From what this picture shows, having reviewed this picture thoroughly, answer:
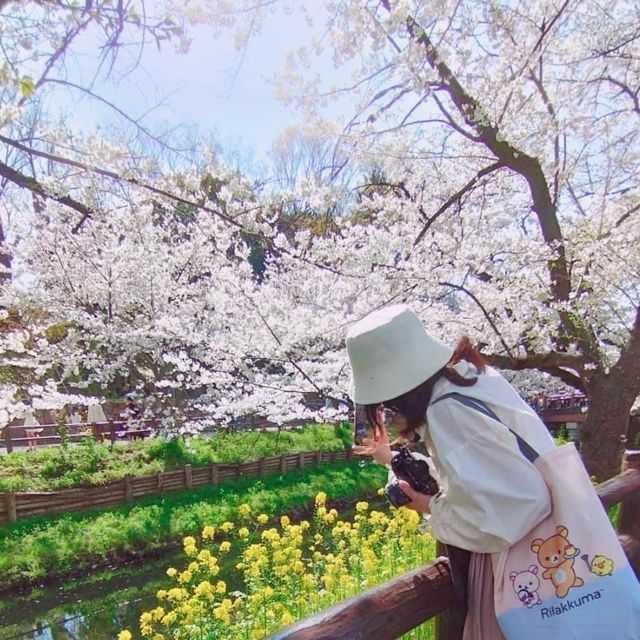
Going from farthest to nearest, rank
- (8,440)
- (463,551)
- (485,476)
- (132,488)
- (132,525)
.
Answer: (8,440), (132,488), (132,525), (463,551), (485,476)

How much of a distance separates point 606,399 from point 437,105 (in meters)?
2.86

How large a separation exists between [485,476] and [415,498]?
0.34 meters

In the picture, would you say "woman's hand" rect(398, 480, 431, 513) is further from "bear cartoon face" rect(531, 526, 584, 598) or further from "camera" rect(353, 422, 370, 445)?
"bear cartoon face" rect(531, 526, 584, 598)

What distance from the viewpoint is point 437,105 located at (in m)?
4.63

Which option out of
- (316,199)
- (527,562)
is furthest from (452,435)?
(316,199)

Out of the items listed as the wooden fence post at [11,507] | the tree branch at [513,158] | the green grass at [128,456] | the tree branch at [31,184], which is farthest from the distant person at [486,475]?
the green grass at [128,456]

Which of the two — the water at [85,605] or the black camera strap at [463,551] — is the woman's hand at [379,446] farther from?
the water at [85,605]

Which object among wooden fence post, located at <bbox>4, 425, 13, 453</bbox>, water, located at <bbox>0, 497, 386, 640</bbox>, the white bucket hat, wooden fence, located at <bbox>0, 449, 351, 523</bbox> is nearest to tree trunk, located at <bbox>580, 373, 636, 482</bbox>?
the white bucket hat

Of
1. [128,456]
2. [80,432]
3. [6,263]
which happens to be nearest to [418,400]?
[128,456]

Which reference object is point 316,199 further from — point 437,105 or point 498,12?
point 498,12

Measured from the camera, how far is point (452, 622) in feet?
5.14

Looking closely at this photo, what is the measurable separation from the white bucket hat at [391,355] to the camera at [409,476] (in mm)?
252

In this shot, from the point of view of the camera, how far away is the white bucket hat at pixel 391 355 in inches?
51.9

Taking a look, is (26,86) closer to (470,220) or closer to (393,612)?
(393,612)
